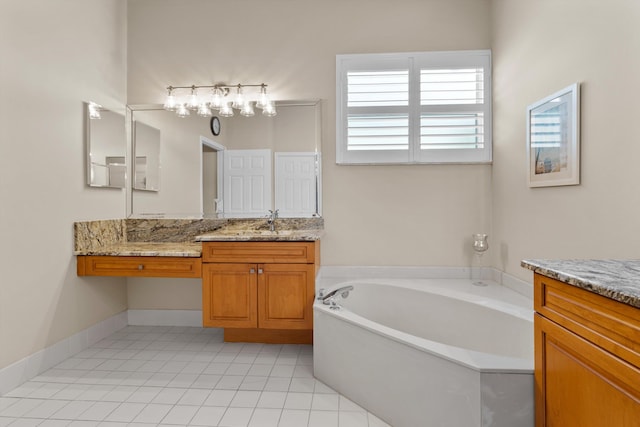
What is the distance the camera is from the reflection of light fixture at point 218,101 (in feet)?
10.5

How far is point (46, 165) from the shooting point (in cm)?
243

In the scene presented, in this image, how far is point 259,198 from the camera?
3.23 meters

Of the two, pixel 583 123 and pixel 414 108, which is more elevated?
pixel 414 108

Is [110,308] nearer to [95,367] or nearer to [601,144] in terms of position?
[95,367]

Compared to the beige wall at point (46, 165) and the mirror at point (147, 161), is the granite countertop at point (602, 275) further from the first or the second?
the mirror at point (147, 161)

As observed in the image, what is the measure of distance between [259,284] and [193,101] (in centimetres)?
172

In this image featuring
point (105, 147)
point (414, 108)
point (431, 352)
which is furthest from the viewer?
point (414, 108)

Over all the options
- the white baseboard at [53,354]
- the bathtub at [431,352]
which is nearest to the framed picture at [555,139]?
the bathtub at [431,352]

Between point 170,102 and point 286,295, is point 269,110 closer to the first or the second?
point 170,102

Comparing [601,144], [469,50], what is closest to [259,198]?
[469,50]

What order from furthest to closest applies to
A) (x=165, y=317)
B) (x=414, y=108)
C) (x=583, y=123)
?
(x=165, y=317)
(x=414, y=108)
(x=583, y=123)

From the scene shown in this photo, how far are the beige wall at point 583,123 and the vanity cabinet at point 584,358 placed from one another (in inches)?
29.3

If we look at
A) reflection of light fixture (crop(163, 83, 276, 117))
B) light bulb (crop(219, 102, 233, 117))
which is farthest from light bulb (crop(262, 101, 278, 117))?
light bulb (crop(219, 102, 233, 117))

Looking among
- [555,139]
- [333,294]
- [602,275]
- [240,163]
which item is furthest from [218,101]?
[602,275]
